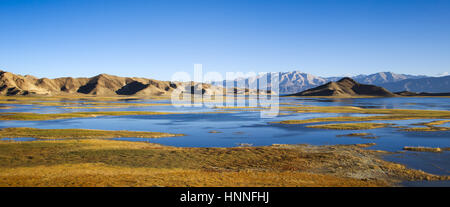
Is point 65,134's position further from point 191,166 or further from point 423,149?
point 423,149

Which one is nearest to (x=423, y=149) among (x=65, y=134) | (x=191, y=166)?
(x=191, y=166)

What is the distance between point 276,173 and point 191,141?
20.3 m

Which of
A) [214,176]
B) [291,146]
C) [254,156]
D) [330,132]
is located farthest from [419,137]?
[214,176]

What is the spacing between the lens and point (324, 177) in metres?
23.6

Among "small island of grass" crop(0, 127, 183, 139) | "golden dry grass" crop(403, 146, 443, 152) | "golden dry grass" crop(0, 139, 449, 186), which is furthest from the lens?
"small island of grass" crop(0, 127, 183, 139)

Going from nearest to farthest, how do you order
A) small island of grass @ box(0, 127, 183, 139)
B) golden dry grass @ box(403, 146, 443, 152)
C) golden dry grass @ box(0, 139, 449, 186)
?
golden dry grass @ box(0, 139, 449, 186)
golden dry grass @ box(403, 146, 443, 152)
small island of grass @ box(0, 127, 183, 139)

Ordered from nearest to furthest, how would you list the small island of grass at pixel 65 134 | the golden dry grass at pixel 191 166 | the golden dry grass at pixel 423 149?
the golden dry grass at pixel 191 166
the golden dry grass at pixel 423 149
the small island of grass at pixel 65 134

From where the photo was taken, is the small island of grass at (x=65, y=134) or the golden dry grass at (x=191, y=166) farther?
the small island of grass at (x=65, y=134)

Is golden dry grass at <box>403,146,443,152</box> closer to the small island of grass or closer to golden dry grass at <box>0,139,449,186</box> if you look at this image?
golden dry grass at <box>0,139,449,186</box>

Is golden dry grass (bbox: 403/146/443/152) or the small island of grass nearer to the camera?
golden dry grass (bbox: 403/146/443/152)

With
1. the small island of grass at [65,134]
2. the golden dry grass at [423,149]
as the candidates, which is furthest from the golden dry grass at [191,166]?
the small island of grass at [65,134]

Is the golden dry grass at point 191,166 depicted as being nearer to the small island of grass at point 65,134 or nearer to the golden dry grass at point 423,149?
the golden dry grass at point 423,149

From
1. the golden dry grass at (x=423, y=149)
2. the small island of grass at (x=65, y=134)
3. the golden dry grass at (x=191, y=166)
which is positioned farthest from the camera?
the small island of grass at (x=65, y=134)

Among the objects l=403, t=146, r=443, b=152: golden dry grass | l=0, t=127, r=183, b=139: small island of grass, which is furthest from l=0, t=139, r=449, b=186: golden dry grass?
l=0, t=127, r=183, b=139: small island of grass
